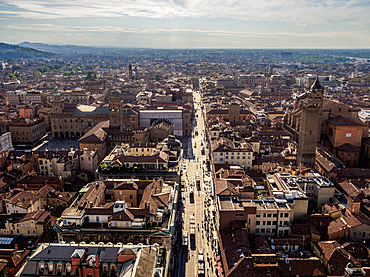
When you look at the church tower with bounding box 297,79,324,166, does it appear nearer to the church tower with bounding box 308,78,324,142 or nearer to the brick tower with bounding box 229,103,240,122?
the church tower with bounding box 308,78,324,142

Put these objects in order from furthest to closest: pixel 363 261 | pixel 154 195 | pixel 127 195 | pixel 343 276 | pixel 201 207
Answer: pixel 201 207, pixel 127 195, pixel 154 195, pixel 363 261, pixel 343 276

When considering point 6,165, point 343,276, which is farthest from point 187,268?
point 6,165

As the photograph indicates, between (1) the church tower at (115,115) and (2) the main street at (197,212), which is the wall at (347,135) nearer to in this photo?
(2) the main street at (197,212)

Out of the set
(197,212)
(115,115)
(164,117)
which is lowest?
(197,212)

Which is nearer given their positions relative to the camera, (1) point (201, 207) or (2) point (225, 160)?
(1) point (201, 207)

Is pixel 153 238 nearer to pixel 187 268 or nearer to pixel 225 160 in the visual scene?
pixel 187 268

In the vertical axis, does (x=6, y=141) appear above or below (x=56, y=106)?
below

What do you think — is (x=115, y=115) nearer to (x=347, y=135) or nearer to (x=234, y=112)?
(x=234, y=112)

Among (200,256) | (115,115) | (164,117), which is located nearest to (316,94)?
(164,117)
